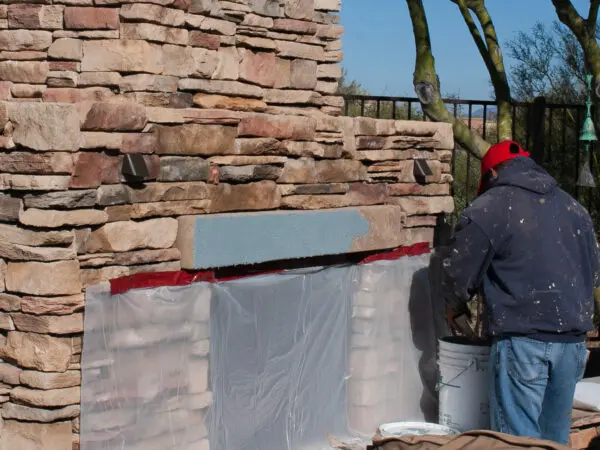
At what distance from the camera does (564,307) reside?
5.10 m

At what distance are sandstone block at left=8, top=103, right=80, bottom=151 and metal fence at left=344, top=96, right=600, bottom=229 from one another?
11.8 feet

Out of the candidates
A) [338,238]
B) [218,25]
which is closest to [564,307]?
[338,238]

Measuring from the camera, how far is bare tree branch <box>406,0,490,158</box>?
8062 mm

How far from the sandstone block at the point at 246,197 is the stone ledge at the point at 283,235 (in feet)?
0.30

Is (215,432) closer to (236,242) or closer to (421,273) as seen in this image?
(236,242)

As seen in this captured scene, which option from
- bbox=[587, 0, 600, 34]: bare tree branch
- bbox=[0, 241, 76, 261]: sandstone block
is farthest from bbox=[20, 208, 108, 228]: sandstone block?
bbox=[587, 0, 600, 34]: bare tree branch

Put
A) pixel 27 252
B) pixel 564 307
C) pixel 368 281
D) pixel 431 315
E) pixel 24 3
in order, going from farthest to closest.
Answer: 1. pixel 431 315
2. pixel 368 281
3. pixel 24 3
4. pixel 564 307
5. pixel 27 252

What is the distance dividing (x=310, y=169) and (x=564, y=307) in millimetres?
1591

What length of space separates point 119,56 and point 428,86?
344 cm

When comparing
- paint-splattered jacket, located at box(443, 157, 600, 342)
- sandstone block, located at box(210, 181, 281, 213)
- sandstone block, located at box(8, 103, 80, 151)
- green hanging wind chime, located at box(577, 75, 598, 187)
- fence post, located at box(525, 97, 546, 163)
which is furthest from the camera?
fence post, located at box(525, 97, 546, 163)

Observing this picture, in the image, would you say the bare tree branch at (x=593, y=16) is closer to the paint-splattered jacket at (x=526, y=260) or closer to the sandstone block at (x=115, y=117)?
the paint-splattered jacket at (x=526, y=260)

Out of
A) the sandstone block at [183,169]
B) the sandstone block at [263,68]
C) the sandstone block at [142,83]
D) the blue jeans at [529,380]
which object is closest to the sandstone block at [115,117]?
A: the sandstone block at [183,169]

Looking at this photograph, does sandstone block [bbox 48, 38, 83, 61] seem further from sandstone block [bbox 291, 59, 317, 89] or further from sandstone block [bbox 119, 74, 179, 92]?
sandstone block [bbox 291, 59, 317, 89]

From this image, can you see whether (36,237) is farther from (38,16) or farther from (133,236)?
(38,16)
